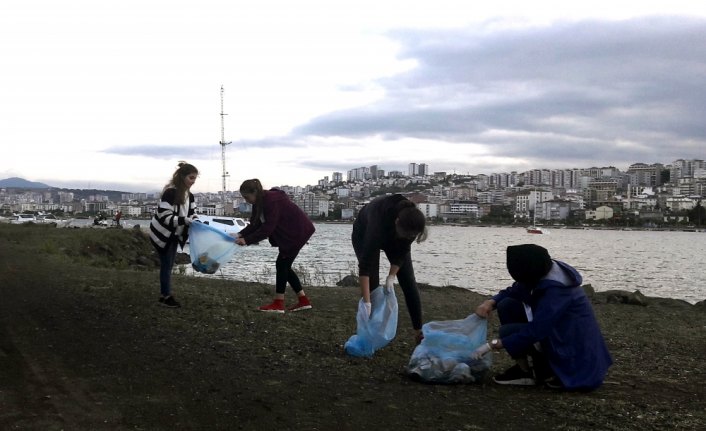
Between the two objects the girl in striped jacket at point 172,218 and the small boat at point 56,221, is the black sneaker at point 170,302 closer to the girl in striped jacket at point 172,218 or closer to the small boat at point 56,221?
the girl in striped jacket at point 172,218

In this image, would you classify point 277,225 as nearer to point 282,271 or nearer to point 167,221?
point 282,271

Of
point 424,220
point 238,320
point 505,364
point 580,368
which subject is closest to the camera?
point 580,368

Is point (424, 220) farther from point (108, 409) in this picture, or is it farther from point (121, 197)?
point (121, 197)

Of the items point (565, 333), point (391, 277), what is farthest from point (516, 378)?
point (391, 277)

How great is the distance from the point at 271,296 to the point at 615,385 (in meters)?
5.54

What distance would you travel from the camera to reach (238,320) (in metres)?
6.66

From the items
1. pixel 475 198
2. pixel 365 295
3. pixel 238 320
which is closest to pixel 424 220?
pixel 365 295

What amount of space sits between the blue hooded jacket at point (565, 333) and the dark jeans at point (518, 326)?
0.10 meters

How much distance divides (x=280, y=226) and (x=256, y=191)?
0.47 m

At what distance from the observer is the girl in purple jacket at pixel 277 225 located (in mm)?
6906

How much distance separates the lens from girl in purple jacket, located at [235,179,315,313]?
691 cm

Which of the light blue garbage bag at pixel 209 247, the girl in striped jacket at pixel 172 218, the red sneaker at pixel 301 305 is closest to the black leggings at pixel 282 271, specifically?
the red sneaker at pixel 301 305

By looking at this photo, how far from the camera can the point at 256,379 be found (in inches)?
176

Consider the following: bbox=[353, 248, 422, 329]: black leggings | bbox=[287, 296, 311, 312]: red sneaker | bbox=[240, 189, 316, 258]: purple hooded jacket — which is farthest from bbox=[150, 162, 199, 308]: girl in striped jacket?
bbox=[353, 248, 422, 329]: black leggings
